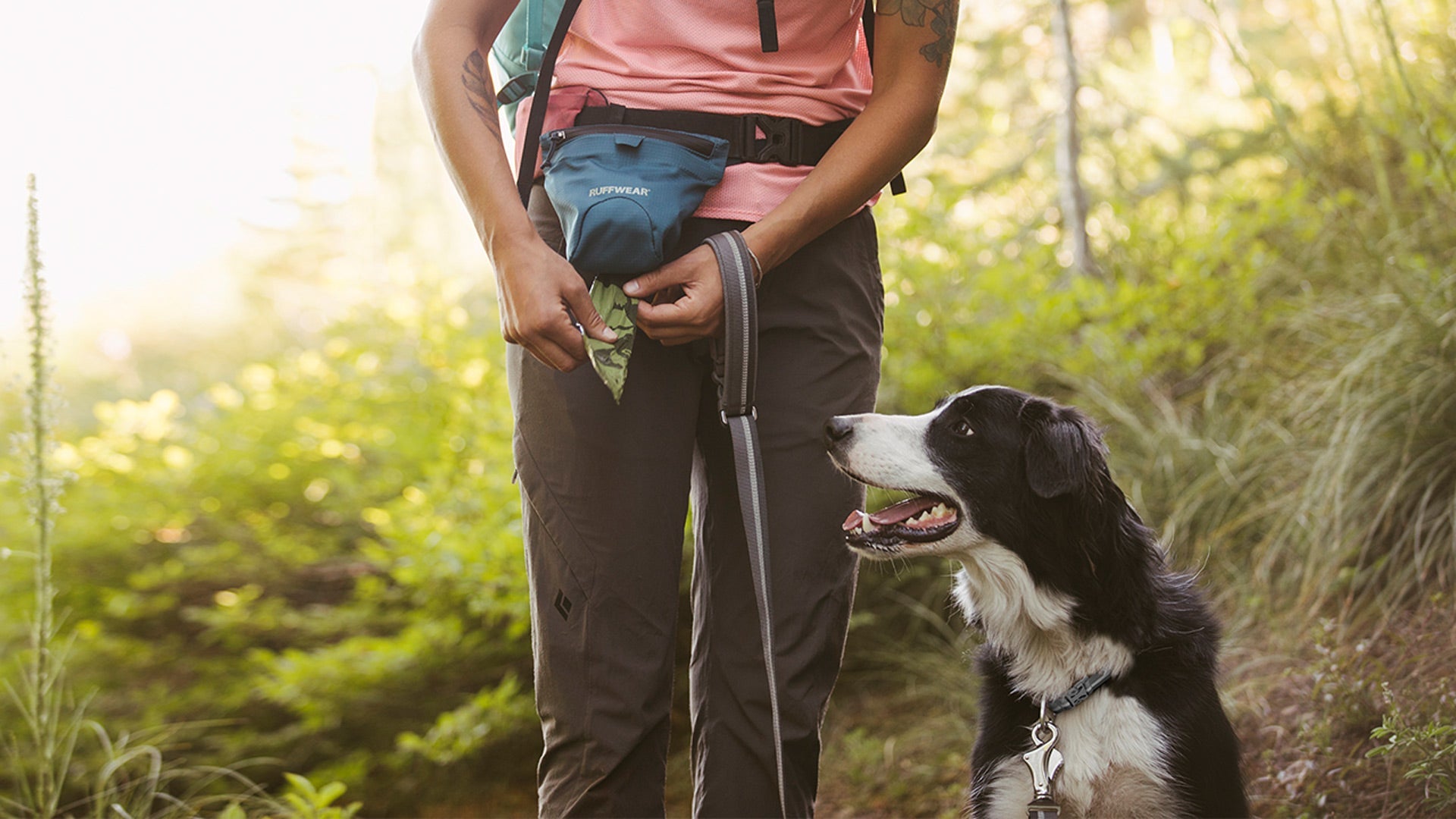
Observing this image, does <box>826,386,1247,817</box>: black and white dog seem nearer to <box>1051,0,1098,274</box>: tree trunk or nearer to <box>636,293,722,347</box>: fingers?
<box>636,293,722,347</box>: fingers

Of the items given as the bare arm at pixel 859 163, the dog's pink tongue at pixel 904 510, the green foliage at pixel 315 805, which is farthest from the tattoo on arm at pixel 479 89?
the green foliage at pixel 315 805

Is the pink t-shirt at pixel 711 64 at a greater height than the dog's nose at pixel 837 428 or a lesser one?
greater

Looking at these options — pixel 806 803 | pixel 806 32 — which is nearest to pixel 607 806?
pixel 806 803

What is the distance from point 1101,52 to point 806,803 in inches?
281

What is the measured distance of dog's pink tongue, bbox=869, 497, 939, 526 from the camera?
189cm

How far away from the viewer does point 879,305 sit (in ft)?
5.59

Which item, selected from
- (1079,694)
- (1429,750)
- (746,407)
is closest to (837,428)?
(746,407)

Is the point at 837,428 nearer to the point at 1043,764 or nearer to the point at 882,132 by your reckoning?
the point at 882,132

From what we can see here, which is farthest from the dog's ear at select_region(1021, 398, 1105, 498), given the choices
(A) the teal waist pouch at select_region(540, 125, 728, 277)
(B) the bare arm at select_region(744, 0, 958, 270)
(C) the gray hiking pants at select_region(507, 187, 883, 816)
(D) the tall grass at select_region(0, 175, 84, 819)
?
(D) the tall grass at select_region(0, 175, 84, 819)

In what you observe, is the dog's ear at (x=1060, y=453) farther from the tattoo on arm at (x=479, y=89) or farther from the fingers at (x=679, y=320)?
the tattoo on arm at (x=479, y=89)

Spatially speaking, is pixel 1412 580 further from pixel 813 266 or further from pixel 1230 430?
pixel 813 266

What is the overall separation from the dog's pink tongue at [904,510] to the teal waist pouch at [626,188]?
0.70m

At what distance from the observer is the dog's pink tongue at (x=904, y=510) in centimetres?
189

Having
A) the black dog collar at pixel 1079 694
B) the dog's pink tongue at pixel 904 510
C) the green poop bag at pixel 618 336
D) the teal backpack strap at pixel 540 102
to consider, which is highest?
the teal backpack strap at pixel 540 102
